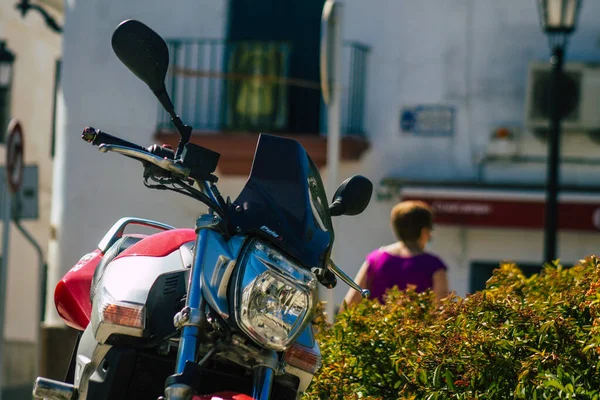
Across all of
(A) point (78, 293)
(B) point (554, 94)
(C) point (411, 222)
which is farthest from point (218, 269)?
(B) point (554, 94)

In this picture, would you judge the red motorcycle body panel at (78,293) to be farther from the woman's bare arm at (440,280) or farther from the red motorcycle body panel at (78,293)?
the woman's bare arm at (440,280)

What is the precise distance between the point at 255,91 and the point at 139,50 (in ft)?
41.9

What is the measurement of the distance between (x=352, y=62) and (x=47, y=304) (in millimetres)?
5609

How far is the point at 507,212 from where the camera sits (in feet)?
50.8

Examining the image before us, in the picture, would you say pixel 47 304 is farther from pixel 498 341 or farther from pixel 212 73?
pixel 498 341

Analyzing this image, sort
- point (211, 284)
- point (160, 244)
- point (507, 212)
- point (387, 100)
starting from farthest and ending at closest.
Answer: point (387, 100) < point (507, 212) < point (160, 244) < point (211, 284)

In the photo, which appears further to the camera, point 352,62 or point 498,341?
point 352,62

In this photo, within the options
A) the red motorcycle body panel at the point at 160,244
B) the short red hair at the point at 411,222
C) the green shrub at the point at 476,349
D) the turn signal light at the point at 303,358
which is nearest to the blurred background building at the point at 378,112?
the short red hair at the point at 411,222

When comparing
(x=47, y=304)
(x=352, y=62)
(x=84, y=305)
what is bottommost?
(x=47, y=304)

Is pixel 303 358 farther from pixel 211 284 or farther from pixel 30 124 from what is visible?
pixel 30 124

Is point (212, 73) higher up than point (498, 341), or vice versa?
point (212, 73)

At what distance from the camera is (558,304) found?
3.77 m

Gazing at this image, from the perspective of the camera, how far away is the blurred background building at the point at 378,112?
1559cm

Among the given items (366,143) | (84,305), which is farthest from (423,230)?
(366,143)
